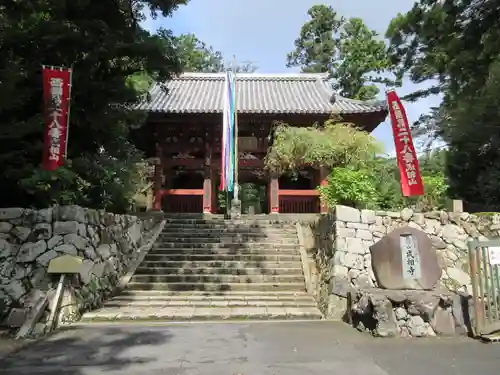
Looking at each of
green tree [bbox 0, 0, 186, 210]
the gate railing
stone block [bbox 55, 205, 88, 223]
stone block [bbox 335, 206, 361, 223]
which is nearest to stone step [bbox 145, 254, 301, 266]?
stone block [bbox 335, 206, 361, 223]

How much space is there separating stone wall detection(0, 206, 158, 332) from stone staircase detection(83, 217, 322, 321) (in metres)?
0.47

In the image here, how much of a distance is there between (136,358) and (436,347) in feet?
12.9

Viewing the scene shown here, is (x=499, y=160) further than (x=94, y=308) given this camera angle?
Yes

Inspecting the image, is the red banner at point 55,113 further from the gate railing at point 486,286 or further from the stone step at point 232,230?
the gate railing at point 486,286

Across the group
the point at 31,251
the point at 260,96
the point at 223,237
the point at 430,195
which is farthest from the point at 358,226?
the point at 260,96

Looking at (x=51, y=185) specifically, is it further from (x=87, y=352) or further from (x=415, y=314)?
(x=415, y=314)

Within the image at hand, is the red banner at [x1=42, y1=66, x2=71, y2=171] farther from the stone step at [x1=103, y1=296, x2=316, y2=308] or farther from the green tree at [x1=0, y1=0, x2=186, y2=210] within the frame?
the stone step at [x1=103, y1=296, x2=316, y2=308]

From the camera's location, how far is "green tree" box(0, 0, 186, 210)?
793cm

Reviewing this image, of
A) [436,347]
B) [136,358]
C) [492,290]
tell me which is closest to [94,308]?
[136,358]

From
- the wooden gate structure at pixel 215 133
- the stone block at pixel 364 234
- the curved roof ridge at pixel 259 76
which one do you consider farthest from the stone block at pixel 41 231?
the curved roof ridge at pixel 259 76

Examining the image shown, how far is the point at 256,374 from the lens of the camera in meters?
4.72

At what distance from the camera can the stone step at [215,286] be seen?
989 cm

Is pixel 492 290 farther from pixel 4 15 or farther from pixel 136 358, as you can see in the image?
pixel 4 15

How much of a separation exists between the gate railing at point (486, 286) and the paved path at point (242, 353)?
0.37 meters
